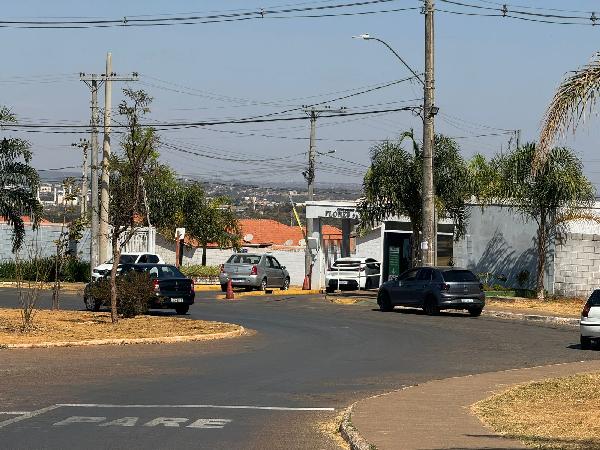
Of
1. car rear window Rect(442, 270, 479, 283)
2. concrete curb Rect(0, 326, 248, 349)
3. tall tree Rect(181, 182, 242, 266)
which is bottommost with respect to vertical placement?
concrete curb Rect(0, 326, 248, 349)

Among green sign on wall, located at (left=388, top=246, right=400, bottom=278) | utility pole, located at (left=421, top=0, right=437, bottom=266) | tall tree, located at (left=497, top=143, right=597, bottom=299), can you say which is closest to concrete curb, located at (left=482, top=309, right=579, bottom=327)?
utility pole, located at (left=421, top=0, right=437, bottom=266)

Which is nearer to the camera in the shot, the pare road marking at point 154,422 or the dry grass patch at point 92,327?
the pare road marking at point 154,422

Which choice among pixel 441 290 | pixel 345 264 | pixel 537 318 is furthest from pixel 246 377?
pixel 345 264

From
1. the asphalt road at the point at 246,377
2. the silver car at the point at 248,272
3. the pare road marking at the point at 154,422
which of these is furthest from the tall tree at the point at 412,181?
the pare road marking at the point at 154,422

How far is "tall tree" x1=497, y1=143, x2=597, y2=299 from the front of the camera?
45.8 m

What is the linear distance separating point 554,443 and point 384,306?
28615 mm

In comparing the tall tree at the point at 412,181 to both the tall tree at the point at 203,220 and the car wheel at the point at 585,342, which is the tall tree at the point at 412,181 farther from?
the tall tree at the point at 203,220

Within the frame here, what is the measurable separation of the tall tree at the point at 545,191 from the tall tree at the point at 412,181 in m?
2.35

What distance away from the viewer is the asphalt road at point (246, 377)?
1380 cm

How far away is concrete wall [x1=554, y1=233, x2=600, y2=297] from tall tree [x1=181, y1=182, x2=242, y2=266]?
34.9 meters

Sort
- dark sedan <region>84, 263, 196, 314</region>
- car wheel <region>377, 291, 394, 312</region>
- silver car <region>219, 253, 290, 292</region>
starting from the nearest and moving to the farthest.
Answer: dark sedan <region>84, 263, 196, 314</region> < car wheel <region>377, 291, 394, 312</region> < silver car <region>219, 253, 290, 292</region>

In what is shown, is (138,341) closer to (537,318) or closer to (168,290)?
(168,290)

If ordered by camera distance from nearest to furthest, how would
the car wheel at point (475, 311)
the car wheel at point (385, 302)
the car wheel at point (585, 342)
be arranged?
the car wheel at point (585, 342) → the car wheel at point (475, 311) → the car wheel at point (385, 302)

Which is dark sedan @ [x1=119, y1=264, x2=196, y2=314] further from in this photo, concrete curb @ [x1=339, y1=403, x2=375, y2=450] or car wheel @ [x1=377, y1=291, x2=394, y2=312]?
concrete curb @ [x1=339, y1=403, x2=375, y2=450]
